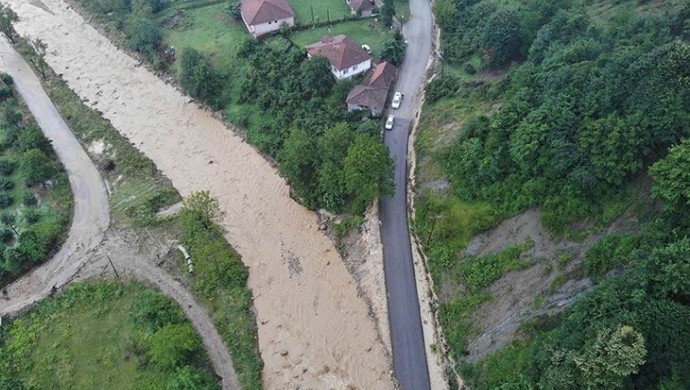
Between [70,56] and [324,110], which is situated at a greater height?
[70,56]

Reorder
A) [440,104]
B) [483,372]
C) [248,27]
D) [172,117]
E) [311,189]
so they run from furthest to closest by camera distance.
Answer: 1. [248,27]
2. [172,117]
3. [440,104]
4. [311,189]
5. [483,372]

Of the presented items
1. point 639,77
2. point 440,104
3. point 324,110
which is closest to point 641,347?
point 639,77

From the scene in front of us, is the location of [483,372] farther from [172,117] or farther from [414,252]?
[172,117]

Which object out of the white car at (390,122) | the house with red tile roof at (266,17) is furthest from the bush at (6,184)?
the white car at (390,122)

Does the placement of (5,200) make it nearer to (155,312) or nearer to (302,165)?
(155,312)

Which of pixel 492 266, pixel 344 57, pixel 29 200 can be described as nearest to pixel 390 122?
pixel 344 57

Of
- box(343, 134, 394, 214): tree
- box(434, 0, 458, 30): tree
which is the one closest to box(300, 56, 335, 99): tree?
box(343, 134, 394, 214): tree
